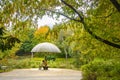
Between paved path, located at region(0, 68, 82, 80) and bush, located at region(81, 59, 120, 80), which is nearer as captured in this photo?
bush, located at region(81, 59, 120, 80)

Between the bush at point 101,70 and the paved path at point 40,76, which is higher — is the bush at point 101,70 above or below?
above

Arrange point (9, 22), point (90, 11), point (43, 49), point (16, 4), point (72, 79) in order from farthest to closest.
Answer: point (43, 49)
point (72, 79)
point (90, 11)
point (9, 22)
point (16, 4)

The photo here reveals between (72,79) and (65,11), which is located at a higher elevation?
(65,11)

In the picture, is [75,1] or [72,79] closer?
[75,1]

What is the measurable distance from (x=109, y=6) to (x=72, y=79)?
33.2 feet

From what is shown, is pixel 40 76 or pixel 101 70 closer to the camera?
pixel 101 70

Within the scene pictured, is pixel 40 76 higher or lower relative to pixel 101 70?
lower

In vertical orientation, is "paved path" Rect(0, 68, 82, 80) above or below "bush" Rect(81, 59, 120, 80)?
below

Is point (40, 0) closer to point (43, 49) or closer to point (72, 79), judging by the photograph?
point (72, 79)

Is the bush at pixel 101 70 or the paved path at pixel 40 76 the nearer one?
the bush at pixel 101 70

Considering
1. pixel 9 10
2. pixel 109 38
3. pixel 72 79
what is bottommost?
pixel 72 79

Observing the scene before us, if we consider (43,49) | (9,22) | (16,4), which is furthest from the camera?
(43,49)

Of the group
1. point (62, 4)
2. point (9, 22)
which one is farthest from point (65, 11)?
point (9, 22)

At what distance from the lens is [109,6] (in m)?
9.11
